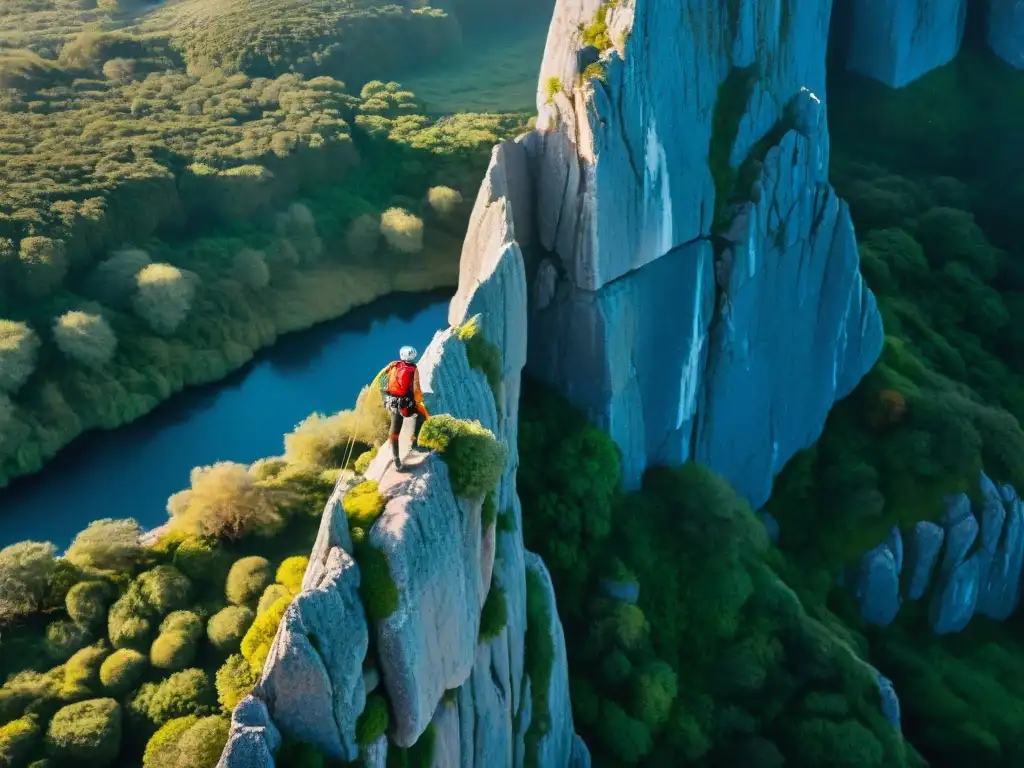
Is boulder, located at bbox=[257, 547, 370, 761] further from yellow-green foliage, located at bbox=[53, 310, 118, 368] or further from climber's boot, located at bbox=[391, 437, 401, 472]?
yellow-green foliage, located at bbox=[53, 310, 118, 368]

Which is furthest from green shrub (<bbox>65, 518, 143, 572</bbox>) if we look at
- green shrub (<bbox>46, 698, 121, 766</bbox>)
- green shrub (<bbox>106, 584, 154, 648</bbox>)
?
green shrub (<bbox>46, 698, 121, 766</bbox>)

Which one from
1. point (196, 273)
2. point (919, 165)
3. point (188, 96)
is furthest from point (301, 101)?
point (919, 165)

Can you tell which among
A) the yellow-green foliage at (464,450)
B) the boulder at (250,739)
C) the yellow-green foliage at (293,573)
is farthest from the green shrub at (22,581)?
the yellow-green foliage at (464,450)

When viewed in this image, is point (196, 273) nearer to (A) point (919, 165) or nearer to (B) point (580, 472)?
(B) point (580, 472)

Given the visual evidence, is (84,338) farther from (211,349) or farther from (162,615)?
(162,615)

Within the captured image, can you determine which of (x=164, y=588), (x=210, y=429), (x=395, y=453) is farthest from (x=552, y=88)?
(x=210, y=429)

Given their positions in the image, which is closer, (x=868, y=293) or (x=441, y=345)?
(x=441, y=345)

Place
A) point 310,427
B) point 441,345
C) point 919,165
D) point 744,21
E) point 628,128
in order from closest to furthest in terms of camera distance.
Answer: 1. point 441,345
2. point 628,128
3. point 310,427
4. point 744,21
5. point 919,165
